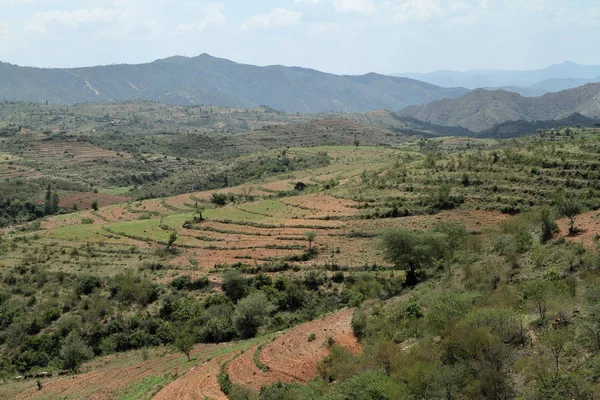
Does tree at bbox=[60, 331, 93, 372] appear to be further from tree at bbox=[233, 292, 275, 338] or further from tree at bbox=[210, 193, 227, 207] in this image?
tree at bbox=[210, 193, 227, 207]

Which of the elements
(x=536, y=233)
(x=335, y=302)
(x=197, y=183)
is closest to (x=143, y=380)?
(x=335, y=302)

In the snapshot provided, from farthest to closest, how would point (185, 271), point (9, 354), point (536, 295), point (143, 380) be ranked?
1. point (185, 271)
2. point (9, 354)
3. point (143, 380)
4. point (536, 295)

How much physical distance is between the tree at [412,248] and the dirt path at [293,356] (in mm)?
10213

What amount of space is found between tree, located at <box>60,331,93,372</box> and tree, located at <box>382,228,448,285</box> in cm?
2984

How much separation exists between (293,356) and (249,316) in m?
13.2

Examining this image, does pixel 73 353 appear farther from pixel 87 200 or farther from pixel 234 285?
pixel 87 200

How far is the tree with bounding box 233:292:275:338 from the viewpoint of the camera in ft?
140

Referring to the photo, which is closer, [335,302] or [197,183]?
[335,302]

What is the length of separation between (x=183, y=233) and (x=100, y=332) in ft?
105

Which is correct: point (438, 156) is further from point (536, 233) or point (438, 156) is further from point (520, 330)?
point (520, 330)

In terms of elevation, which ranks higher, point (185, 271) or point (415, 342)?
point (415, 342)

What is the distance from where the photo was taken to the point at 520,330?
21.9m

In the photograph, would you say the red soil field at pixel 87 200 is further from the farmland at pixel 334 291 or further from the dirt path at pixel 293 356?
the dirt path at pixel 293 356

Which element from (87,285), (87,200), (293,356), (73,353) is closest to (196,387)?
(293,356)
